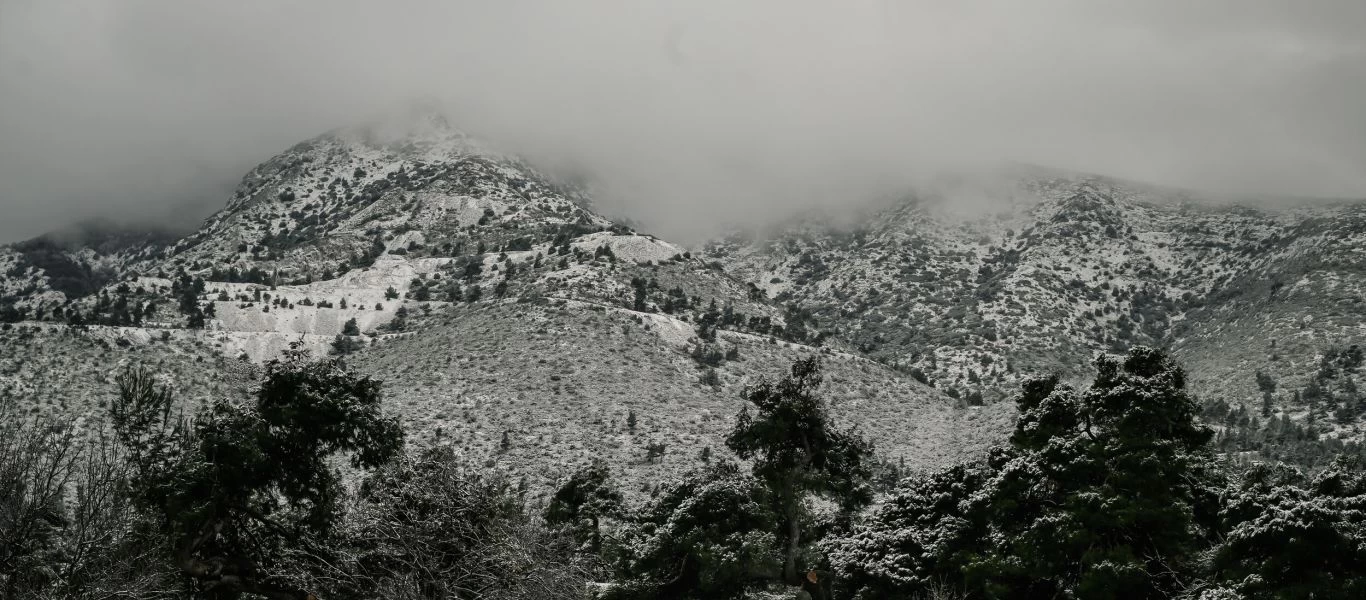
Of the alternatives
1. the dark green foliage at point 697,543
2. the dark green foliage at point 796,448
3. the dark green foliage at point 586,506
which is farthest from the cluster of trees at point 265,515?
the dark green foliage at point 586,506

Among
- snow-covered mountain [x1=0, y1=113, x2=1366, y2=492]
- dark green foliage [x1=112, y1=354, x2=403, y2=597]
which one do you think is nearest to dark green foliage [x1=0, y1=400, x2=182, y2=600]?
dark green foliage [x1=112, y1=354, x2=403, y2=597]

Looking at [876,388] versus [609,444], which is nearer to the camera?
[609,444]

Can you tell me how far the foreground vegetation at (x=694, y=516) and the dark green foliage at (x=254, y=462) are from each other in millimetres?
66

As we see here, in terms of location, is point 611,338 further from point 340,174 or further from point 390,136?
point 390,136

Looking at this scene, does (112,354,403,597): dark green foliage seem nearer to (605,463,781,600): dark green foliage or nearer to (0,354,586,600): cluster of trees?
(0,354,586,600): cluster of trees

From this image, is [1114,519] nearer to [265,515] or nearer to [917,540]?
[917,540]

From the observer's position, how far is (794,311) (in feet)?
391

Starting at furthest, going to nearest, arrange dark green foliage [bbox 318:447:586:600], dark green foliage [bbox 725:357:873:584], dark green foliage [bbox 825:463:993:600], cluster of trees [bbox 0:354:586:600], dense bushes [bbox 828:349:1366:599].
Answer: dark green foliage [bbox 725:357:873:584] < dark green foliage [bbox 825:463:993:600] < dense bushes [bbox 828:349:1366:599] < cluster of trees [bbox 0:354:586:600] < dark green foliage [bbox 318:447:586:600]

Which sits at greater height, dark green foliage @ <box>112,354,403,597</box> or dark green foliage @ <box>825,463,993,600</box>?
dark green foliage @ <box>112,354,403,597</box>

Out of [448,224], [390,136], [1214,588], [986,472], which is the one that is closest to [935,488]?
[986,472]

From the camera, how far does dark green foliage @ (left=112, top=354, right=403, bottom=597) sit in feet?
68.3

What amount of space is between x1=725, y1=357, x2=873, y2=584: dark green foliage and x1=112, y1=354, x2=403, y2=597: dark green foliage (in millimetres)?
12515

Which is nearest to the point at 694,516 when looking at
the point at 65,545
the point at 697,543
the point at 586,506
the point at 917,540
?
the point at 697,543

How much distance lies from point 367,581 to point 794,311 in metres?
105
